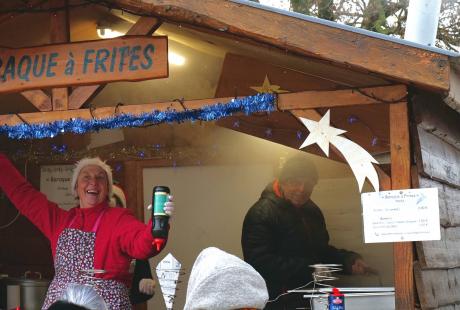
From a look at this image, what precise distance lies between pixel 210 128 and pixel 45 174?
1797 mm

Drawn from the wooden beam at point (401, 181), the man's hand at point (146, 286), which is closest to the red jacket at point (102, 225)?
the man's hand at point (146, 286)

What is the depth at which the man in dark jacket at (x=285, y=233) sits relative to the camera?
5.46 meters

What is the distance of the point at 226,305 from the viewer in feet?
8.85

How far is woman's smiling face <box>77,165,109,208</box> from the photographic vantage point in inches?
214

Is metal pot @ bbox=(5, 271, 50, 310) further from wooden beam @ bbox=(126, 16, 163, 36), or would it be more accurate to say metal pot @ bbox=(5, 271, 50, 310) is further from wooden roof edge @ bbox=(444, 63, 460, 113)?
wooden roof edge @ bbox=(444, 63, 460, 113)

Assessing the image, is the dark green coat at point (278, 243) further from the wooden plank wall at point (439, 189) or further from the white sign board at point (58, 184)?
the white sign board at point (58, 184)

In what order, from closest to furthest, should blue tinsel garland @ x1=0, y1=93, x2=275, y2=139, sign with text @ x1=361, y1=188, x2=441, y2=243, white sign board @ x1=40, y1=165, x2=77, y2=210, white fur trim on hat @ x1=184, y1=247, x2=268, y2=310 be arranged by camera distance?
white fur trim on hat @ x1=184, y1=247, x2=268, y2=310 < sign with text @ x1=361, y1=188, x2=441, y2=243 < blue tinsel garland @ x1=0, y1=93, x2=275, y2=139 < white sign board @ x1=40, y1=165, x2=77, y2=210

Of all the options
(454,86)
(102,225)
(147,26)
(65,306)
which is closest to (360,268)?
(102,225)

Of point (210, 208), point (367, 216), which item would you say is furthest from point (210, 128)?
point (367, 216)

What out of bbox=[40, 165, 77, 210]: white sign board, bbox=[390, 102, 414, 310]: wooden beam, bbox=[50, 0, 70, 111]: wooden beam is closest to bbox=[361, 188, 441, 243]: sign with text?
bbox=[390, 102, 414, 310]: wooden beam

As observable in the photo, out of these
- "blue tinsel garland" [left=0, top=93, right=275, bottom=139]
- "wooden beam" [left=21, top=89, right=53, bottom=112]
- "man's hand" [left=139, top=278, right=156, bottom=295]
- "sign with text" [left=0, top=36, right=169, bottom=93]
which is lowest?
"man's hand" [left=139, top=278, right=156, bottom=295]

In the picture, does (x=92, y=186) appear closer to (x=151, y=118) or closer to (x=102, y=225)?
(x=102, y=225)

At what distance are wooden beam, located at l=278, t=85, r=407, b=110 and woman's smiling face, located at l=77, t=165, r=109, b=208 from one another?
155cm

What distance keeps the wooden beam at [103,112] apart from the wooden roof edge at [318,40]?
54 cm
